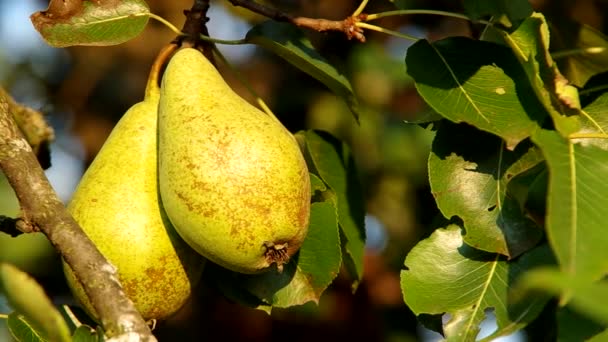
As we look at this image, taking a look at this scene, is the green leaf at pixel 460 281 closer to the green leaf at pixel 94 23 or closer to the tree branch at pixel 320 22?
the tree branch at pixel 320 22

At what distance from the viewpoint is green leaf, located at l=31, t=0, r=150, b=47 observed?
5.73ft

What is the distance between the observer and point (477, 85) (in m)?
1.66

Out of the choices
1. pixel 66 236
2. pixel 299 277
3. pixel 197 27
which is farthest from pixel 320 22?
pixel 66 236

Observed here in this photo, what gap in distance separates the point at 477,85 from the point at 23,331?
831 millimetres

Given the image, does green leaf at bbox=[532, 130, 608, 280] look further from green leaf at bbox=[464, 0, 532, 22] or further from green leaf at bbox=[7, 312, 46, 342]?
green leaf at bbox=[7, 312, 46, 342]

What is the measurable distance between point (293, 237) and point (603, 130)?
0.53 meters

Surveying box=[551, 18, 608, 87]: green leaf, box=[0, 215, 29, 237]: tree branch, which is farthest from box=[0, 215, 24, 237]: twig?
box=[551, 18, 608, 87]: green leaf


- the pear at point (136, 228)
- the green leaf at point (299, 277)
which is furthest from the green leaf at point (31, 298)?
the green leaf at point (299, 277)

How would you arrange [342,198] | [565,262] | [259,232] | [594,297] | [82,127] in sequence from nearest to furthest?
[594,297], [565,262], [259,232], [342,198], [82,127]

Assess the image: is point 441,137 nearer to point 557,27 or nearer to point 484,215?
point 484,215

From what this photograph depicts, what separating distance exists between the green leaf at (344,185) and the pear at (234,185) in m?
0.33

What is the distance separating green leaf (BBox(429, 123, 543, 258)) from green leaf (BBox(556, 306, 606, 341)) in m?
0.17

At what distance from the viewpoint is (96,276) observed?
1.41 m

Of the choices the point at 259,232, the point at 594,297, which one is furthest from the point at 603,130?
the point at 594,297
